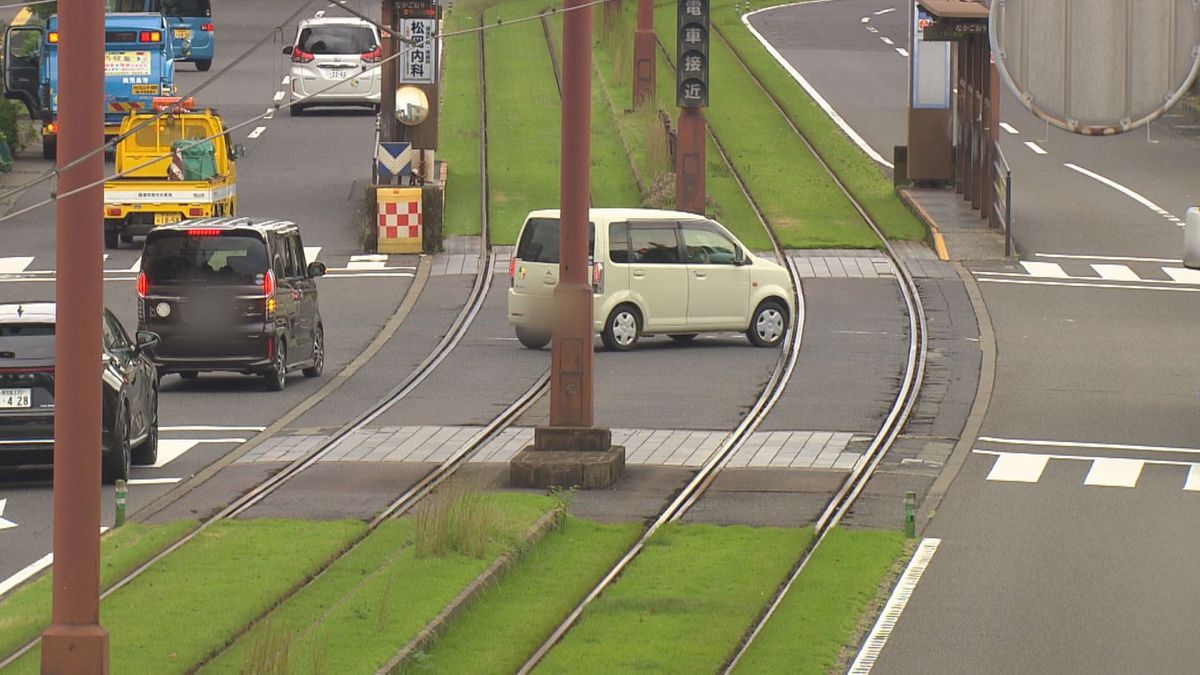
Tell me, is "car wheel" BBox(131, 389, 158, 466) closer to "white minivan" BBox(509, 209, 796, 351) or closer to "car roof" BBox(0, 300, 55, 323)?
"car roof" BBox(0, 300, 55, 323)

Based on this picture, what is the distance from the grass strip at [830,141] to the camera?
4134 cm

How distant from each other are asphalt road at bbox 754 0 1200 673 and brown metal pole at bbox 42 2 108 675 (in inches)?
184

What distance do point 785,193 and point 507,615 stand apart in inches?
1172

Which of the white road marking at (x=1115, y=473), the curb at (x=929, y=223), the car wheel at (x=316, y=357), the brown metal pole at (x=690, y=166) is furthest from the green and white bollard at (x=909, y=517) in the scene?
the brown metal pole at (x=690, y=166)

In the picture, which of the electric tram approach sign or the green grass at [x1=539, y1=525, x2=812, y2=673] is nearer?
the green grass at [x1=539, y1=525, x2=812, y2=673]

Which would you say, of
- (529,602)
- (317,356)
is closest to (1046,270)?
(317,356)

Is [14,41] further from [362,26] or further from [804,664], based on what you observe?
[804,664]

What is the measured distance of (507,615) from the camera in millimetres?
14328

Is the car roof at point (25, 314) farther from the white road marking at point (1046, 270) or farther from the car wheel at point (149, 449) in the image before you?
the white road marking at point (1046, 270)

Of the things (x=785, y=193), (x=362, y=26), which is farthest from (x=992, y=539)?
(x=362, y=26)

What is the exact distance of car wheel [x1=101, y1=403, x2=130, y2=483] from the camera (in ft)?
63.1

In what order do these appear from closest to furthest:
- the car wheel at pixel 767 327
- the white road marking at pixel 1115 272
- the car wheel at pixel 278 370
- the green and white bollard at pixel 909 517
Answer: the green and white bollard at pixel 909 517 < the car wheel at pixel 278 370 < the car wheel at pixel 767 327 < the white road marking at pixel 1115 272

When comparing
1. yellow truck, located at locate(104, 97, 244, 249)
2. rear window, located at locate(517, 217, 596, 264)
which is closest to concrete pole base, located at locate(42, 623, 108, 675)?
rear window, located at locate(517, 217, 596, 264)

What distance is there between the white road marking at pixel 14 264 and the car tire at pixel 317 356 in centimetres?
1010
